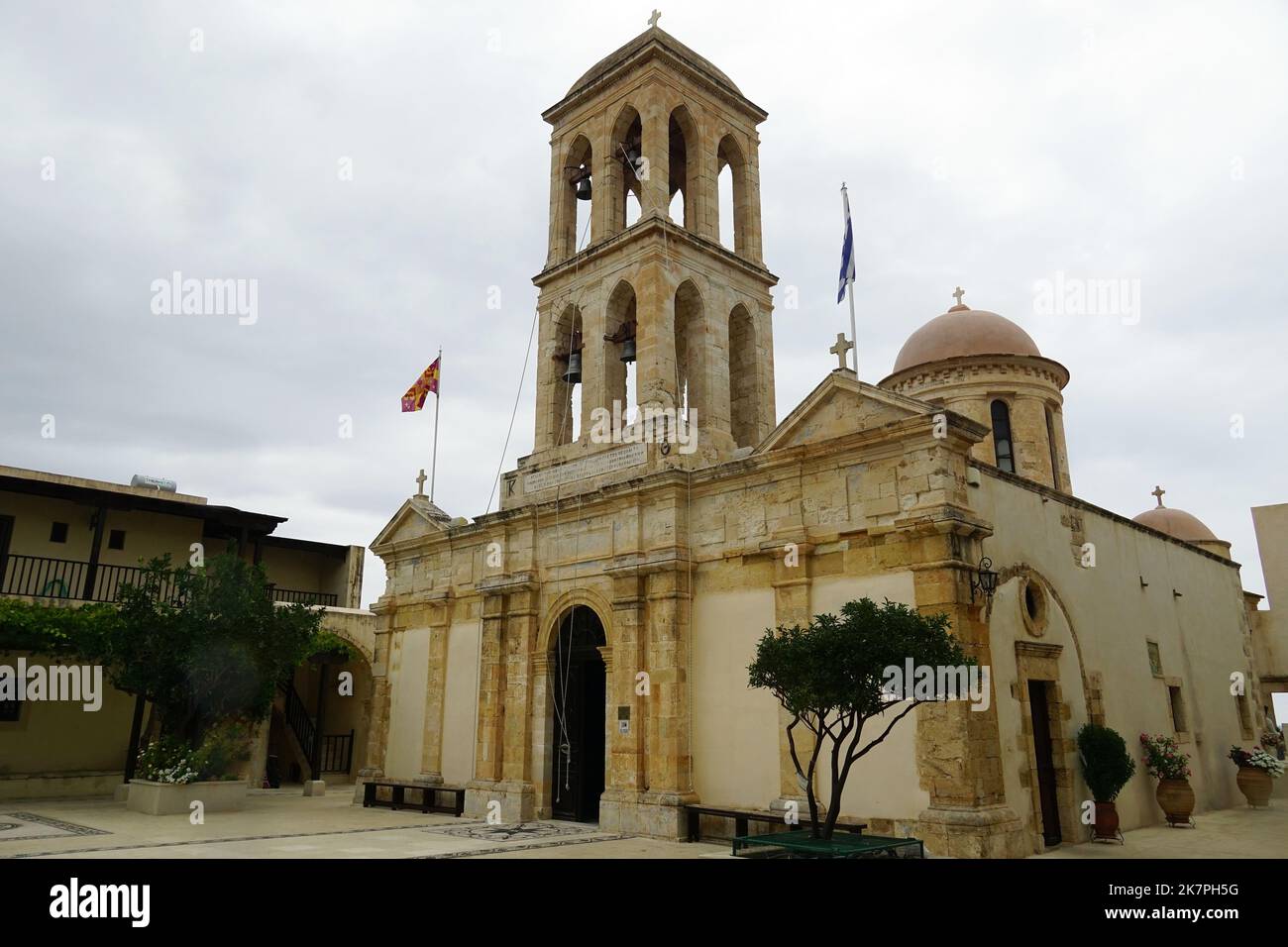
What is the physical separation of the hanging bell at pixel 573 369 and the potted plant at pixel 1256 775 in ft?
52.3

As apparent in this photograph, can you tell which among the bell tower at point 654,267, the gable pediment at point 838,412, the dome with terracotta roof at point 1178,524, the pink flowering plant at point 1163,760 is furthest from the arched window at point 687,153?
the dome with terracotta roof at point 1178,524

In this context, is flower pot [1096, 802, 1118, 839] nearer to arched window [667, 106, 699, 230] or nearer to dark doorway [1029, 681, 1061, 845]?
dark doorway [1029, 681, 1061, 845]

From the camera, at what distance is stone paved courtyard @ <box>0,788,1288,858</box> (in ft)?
37.6

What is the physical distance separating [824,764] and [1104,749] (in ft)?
14.3

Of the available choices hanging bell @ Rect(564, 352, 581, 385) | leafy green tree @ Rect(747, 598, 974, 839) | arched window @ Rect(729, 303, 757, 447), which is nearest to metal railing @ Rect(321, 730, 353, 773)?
hanging bell @ Rect(564, 352, 581, 385)

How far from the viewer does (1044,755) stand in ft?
42.0

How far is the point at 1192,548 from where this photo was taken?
1981 cm

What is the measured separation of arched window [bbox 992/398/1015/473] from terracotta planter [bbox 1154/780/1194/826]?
26.3 feet

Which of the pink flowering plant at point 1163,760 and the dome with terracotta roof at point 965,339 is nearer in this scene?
the pink flowering plant at point 1163,760

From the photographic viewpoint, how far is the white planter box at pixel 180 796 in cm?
1633

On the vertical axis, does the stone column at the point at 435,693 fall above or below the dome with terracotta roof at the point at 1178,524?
below

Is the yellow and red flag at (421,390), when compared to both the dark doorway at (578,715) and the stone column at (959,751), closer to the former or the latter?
the dark doorway at (578,715)
